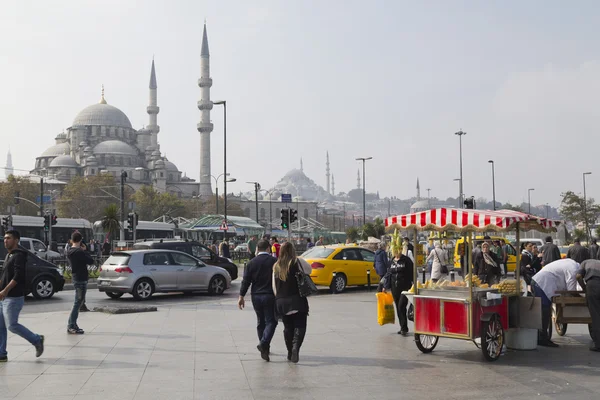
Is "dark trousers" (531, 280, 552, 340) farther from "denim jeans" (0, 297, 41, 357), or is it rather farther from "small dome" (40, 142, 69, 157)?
"small dome" (40, 142, 69, 157)

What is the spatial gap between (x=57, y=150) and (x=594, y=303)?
14677 centimetres

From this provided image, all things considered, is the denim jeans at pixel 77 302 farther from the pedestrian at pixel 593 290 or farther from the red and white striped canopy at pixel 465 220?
the pedestrian at pixel 593 290

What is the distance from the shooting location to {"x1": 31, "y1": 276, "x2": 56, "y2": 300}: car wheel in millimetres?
18531

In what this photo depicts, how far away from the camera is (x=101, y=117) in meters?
140

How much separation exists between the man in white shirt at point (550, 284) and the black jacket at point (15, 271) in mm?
7057

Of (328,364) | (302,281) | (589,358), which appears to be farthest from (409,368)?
(589,358)

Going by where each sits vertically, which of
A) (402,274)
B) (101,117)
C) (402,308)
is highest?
(101,117)

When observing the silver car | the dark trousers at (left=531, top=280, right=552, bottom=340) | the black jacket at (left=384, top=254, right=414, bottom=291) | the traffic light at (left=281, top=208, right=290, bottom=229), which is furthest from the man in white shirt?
the traffic light at (left=281, top=208, right=290, bottom=229)

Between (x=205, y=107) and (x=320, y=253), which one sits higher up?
(x=205, y=107)

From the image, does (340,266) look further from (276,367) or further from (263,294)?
(276,367)

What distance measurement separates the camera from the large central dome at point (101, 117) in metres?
140

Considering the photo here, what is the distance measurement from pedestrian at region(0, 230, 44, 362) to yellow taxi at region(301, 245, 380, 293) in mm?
11110

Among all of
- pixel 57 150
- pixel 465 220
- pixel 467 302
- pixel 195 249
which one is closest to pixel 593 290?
pixel 467 302

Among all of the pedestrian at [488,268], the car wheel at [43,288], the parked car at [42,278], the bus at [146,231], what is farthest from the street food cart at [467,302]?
the bus at [146,231]
